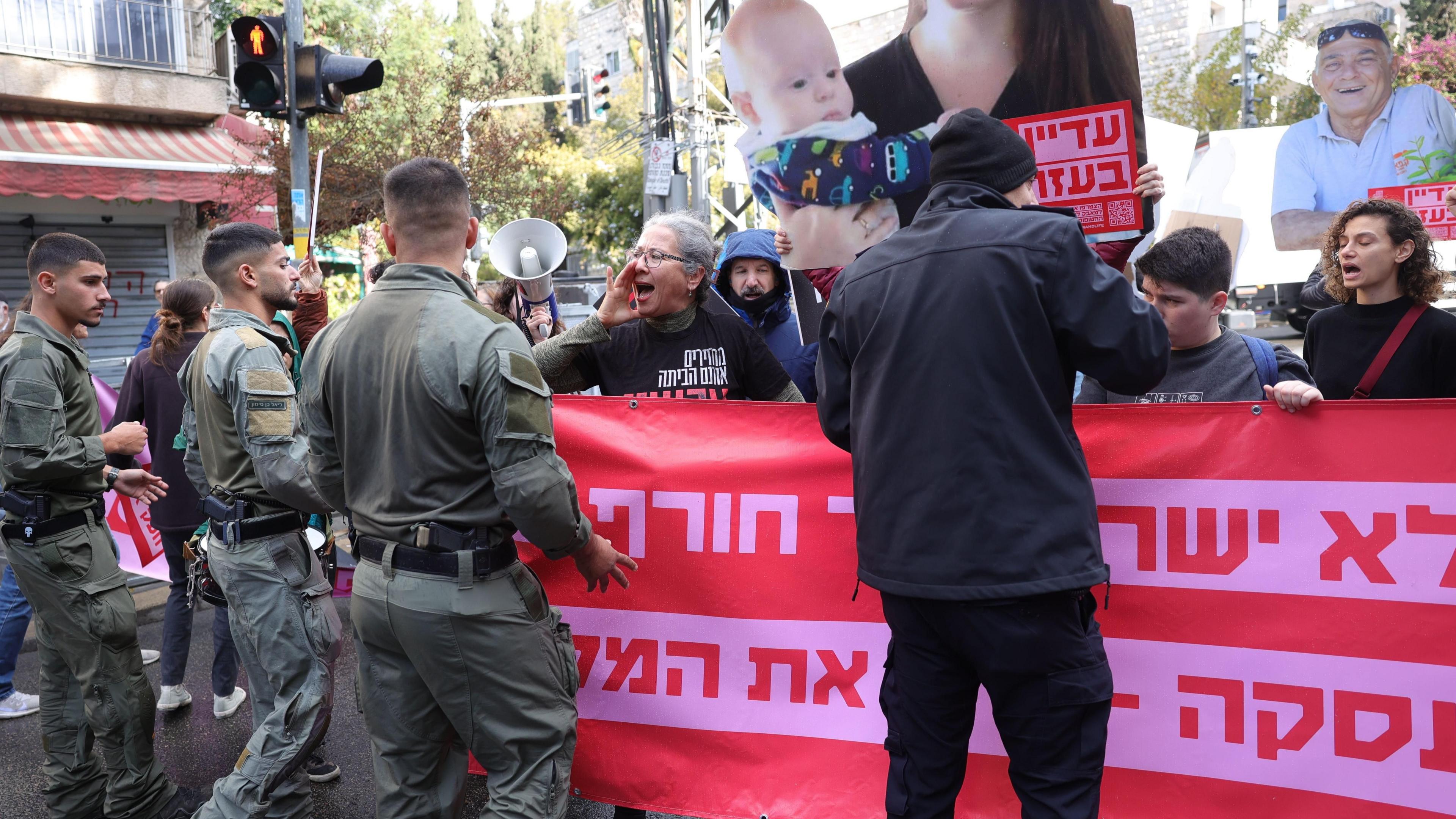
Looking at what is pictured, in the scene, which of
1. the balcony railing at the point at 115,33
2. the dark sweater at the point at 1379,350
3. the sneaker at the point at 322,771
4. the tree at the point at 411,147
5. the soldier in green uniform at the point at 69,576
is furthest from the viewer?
the tree at the point at 411,147

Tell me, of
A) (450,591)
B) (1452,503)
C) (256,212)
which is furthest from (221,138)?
(1452,503)

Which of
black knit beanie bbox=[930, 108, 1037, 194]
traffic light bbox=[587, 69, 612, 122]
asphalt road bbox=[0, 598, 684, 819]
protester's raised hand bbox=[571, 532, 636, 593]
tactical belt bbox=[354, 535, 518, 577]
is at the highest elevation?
traffic light bbox=[587, 69, 612, 122]

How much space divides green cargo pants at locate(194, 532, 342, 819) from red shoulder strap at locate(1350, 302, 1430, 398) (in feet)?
11.2

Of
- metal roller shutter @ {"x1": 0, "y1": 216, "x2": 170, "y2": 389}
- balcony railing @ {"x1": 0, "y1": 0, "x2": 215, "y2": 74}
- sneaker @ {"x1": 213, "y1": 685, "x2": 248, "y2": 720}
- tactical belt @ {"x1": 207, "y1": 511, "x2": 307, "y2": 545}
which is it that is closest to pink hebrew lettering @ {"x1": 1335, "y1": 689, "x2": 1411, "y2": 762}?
tactical belt @ {"x1": 207, "y1": 511, "x2": 307, "y2": 545}

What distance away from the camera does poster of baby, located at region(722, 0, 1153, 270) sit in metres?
3.37

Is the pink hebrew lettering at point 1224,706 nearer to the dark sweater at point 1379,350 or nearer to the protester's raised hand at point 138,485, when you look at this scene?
the dark sweater at point 1379,350

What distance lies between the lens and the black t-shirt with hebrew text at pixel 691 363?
3574mm

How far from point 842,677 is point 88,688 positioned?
251cm

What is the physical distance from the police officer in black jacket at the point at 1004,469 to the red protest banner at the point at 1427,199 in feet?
10.4

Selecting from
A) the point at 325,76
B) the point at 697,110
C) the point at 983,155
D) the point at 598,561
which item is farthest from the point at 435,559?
the point at 697,110

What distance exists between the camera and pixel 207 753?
4363 mm

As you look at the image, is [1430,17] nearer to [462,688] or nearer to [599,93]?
[599,93]

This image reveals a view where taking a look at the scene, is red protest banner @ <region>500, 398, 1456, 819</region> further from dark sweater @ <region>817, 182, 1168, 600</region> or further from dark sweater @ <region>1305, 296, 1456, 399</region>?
dark sweater @ <region>1305, 296, 1456, 399</region>

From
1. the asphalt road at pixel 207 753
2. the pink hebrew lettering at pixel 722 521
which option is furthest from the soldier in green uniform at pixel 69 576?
the pink hebrew lettering at pixel 722 521
